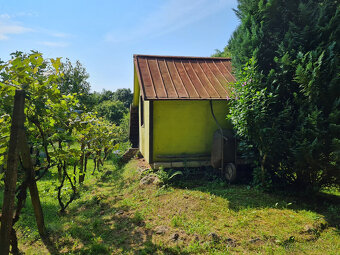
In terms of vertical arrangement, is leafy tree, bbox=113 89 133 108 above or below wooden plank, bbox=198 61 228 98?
above

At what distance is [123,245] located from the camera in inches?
166

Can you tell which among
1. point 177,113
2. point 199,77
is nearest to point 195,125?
point 177,113

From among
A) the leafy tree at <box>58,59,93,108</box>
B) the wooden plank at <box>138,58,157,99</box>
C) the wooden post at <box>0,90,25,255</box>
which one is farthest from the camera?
the leafy tree at <box>58,59,93,108</box>

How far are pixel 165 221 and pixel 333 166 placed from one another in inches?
168

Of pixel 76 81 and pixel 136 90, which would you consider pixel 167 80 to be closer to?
pixel 136 90

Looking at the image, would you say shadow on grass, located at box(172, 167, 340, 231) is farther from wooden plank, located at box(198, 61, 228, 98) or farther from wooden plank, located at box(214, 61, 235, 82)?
wooden plank, located at box(214, 61, 235, 82)

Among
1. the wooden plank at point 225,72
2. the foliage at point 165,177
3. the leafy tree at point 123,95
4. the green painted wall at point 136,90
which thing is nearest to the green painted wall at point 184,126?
the foliage at point 165,177

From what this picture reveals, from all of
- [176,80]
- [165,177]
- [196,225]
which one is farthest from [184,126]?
[196,225]

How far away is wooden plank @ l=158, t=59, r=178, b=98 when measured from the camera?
299 inches

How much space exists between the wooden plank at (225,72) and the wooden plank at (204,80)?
957 mm

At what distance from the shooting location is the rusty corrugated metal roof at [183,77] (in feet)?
25.1

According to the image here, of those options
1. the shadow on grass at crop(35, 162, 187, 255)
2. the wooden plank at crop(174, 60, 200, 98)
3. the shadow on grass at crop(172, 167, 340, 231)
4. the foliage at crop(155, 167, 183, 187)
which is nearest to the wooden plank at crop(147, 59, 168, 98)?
the wooden plank at crop(174, 60, 200, 98)

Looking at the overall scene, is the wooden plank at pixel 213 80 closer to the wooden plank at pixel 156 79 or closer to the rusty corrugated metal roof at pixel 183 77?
the rusty corrugated metal roof at pixel 183 77

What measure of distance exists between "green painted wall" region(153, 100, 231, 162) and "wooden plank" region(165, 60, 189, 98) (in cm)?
38
